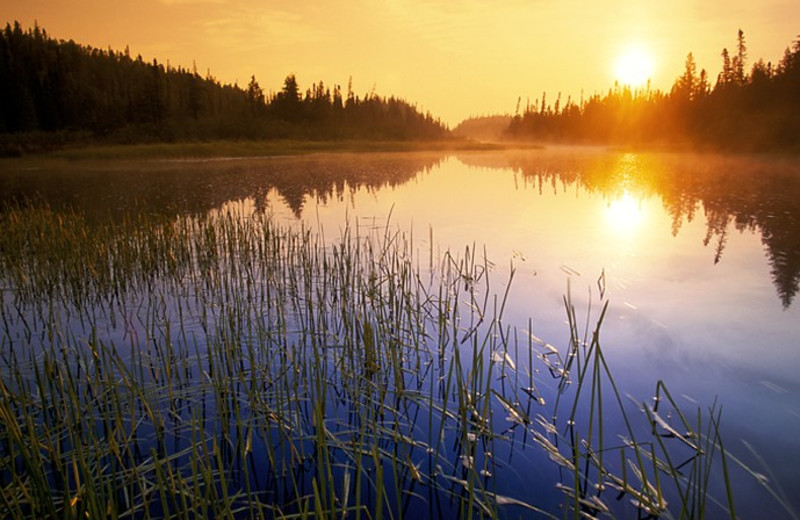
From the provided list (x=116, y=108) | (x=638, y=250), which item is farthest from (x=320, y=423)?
(x=116, y=108)

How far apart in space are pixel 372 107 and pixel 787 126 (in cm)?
8950

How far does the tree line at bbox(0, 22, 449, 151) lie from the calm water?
4596 centimetres

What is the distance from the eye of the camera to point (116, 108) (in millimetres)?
74562

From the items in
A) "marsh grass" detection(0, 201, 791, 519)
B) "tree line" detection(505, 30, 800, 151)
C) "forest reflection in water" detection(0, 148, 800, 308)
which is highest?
"tree line" detection(505, 30, 800, 151)

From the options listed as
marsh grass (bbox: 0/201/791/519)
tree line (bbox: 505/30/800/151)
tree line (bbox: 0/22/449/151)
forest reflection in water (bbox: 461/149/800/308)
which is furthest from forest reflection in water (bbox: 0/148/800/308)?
tree line (bbox: 0/22/449/151)

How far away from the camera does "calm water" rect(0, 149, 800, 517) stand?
477 cm

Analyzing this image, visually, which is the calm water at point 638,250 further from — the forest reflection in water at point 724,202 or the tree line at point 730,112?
the tree line at point 730,112

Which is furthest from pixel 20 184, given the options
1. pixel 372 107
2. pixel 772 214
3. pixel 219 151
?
pixel 372 107

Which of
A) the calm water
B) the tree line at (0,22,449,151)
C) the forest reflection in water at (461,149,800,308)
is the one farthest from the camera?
the tree line at (0,22,449,151)

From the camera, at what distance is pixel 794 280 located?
26.3 feet

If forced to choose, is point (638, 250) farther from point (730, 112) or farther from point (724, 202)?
point (730, 112)

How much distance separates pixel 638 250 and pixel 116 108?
85432 millimetres

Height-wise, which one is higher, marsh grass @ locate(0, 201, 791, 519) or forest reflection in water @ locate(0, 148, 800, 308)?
forest reflection in water @ locate(0, 148, 800, 308)

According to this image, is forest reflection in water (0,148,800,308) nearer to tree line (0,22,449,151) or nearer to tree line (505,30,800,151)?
tree line (505,30,800,151)
